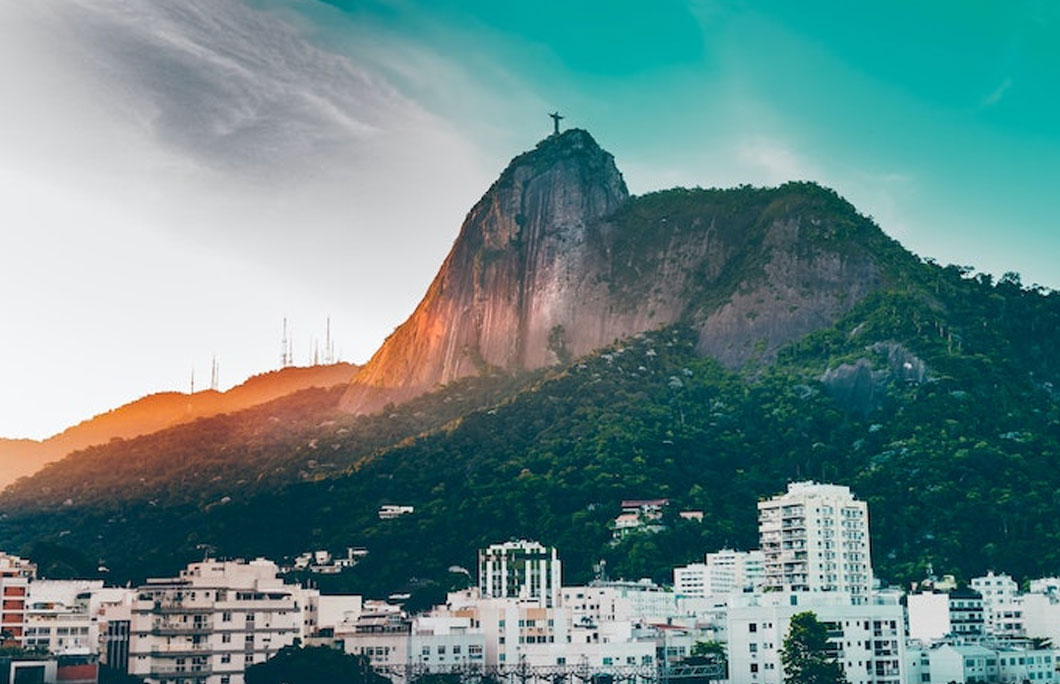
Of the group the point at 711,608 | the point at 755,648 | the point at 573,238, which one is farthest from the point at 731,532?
the point at 573,238

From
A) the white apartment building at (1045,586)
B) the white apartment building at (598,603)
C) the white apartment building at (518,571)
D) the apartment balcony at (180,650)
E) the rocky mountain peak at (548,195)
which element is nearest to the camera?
the apartment balcony at (180,650)

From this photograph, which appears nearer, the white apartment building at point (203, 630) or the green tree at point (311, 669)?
the white apartment building at point (203, 630)

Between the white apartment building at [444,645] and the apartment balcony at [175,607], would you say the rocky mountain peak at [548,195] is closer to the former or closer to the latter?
the white apartment building at [444,645]

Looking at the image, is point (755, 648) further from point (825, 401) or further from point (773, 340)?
point (773, 340)

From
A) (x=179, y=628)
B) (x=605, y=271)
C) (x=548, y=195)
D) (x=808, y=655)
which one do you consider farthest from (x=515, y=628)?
(x=548, y=195)

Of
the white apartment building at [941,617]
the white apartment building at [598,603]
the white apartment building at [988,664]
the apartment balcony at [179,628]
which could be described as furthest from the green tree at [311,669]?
the white apartment building at [941,617]

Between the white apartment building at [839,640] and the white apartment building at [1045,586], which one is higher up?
the white apartment building at [1045,586]
